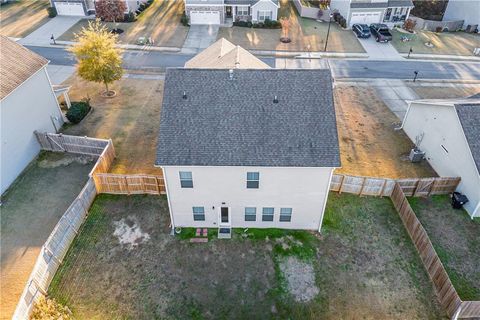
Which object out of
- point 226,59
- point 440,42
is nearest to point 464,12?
point 440,42

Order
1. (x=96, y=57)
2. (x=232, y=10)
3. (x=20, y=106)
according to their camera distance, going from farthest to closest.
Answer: (x=232, y=10), (x=96, y=57), (x=20, y=106)

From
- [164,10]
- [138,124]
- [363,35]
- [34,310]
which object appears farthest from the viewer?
[164,10]

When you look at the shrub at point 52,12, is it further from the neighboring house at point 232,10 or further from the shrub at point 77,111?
the shrub at point 77,111

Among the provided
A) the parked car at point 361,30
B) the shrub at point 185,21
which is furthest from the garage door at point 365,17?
the shrub at point 185,21

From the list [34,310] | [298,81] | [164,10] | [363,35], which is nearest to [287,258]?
[298,81]

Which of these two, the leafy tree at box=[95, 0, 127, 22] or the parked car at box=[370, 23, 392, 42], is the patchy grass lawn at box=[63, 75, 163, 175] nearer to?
the leafy tree at box=[95, 0, 127, 22]

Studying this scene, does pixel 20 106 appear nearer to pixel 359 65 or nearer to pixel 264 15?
pixel 359 65

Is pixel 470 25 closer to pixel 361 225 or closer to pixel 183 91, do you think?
pixel 361 225
